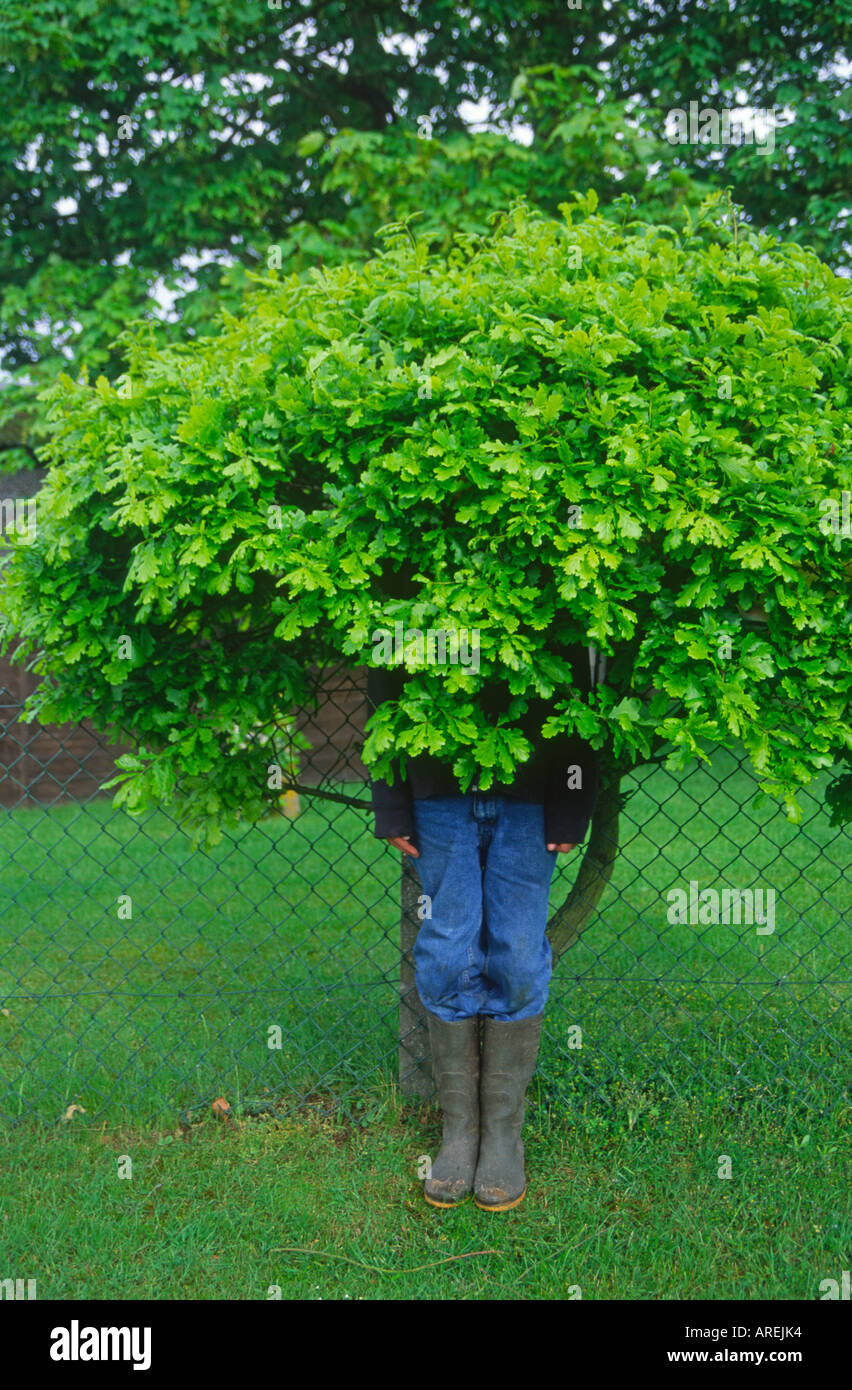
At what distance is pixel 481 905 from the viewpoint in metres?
2.46

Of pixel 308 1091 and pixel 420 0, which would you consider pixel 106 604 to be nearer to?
pixel 308 1091

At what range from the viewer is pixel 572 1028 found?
9.35 feet

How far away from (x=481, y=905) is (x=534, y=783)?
34cm

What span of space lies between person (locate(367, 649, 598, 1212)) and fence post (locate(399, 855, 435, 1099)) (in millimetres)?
338

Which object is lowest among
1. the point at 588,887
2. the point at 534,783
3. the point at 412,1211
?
the point at 412,1211

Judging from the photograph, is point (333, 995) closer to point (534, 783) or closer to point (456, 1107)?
point (456, 1107)

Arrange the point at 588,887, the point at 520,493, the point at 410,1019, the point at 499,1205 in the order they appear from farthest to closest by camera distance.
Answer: the point at 588,887
the point at 410,1019
the point at 499,1205
the point at 520,493

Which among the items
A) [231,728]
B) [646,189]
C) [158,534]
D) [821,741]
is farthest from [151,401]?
[646,189]

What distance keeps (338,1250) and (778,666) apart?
171 centimetres

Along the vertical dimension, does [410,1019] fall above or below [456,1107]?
above

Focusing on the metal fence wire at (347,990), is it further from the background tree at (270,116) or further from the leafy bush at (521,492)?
the background tree at (270,116)

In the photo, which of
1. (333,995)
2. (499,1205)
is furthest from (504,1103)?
(333,995)

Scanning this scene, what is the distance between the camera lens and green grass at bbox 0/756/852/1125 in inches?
117

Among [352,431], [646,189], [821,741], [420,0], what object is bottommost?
[821,741]
